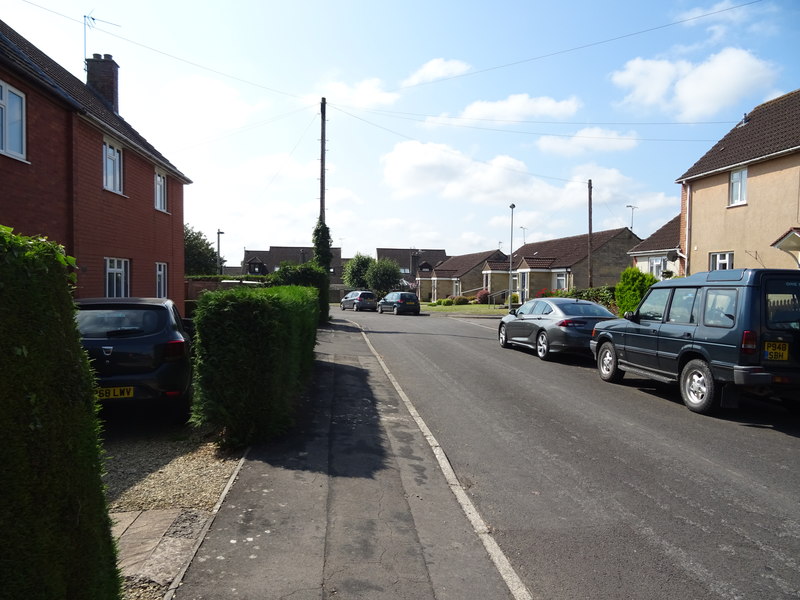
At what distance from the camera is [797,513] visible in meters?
4.62

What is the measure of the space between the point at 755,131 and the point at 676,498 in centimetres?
2135

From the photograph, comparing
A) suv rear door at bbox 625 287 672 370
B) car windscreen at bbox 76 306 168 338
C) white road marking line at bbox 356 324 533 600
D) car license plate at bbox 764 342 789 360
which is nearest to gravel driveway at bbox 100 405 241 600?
car windscreen at bbox 76 306 168 338

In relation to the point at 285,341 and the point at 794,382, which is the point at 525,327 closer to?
the point at 794,382

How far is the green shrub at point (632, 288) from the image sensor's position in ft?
74.3

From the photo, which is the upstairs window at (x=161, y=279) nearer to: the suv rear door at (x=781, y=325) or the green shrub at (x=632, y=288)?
the green shrub at (x=632, y=288)

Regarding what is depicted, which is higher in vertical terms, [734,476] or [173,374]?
[173,374]

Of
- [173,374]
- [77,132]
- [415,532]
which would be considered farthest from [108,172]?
[415,532]

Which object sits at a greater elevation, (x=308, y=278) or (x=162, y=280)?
(x=308, y=278)

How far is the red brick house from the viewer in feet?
39.0

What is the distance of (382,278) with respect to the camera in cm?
7062

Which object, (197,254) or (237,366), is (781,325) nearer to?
(237,366)

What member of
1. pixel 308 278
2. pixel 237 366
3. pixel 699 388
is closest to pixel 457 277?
pixel 308 278

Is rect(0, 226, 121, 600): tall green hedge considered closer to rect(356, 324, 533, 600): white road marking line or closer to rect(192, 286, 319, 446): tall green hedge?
rect(356, 324, 533, 600): white road marking line

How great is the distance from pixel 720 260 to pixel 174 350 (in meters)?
21.3
